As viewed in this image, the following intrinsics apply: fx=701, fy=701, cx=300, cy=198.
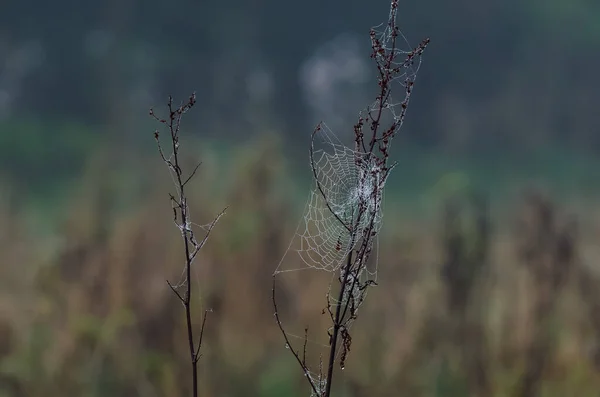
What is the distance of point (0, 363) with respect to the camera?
2812 mm

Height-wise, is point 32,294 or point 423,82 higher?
point 423,82

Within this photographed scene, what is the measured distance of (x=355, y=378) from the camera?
278 cm

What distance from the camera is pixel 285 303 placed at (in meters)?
2.80

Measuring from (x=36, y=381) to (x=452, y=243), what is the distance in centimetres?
174

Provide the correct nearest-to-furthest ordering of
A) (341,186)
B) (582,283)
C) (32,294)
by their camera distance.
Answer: (341,186)
(582,283)
(32,294)

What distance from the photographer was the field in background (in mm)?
2736

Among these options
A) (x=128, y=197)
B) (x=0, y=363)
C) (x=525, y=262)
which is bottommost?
(x=0, y=363)

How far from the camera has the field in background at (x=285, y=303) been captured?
2.74 metres

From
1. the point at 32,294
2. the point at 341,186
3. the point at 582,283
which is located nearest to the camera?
the point at 341,186

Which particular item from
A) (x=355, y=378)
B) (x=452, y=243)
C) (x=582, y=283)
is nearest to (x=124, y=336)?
(x=355, y=378)

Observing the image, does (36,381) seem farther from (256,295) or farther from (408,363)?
(408,363)

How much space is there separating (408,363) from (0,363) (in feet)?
5.36

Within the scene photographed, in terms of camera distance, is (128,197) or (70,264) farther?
(128,197)

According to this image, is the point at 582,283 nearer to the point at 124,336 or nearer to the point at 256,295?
the point at 256,295
